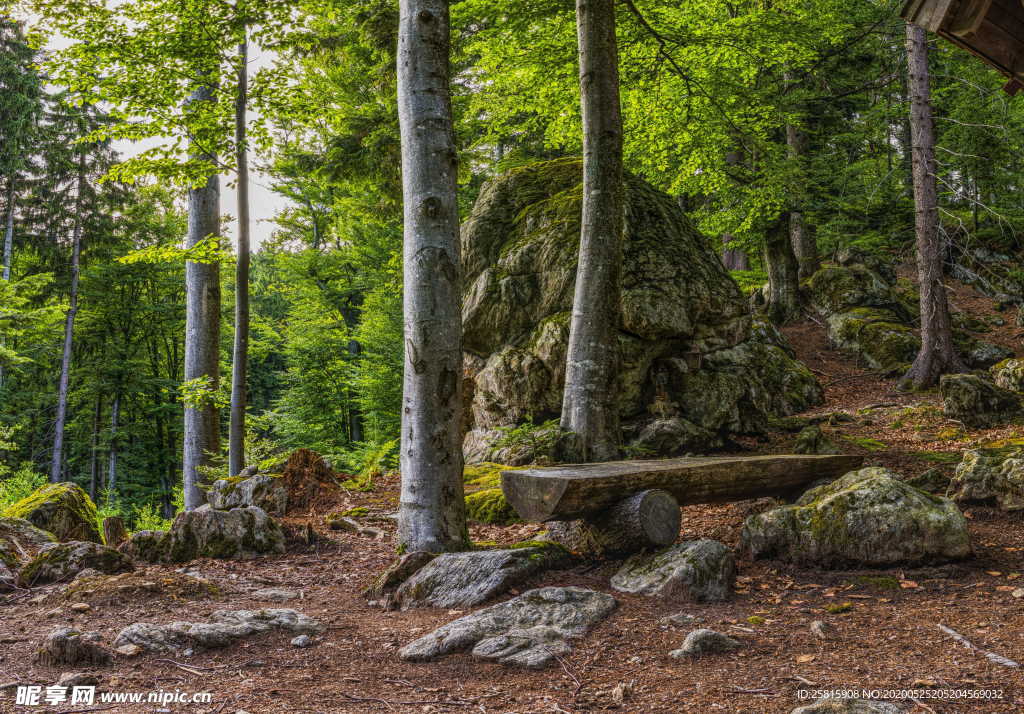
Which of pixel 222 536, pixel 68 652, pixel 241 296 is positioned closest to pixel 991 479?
pixel 68 652

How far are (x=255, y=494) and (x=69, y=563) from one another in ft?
10.4

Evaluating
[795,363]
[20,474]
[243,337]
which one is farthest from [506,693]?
[20,474]

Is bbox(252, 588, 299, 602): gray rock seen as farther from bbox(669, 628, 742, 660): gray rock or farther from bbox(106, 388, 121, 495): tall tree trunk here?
bbox(106, 388, 121, 495): tall tree trunk

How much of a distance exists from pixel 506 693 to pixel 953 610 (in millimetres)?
2691

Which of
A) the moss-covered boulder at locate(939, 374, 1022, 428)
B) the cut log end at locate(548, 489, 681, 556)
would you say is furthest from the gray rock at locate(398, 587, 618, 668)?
the moss-covered boulder at locate(939, 374, 1022, 428)

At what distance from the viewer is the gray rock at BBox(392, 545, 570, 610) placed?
403cm

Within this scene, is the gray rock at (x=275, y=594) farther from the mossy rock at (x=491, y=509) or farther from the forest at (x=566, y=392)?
the mossy rock at (x=491, y=509)

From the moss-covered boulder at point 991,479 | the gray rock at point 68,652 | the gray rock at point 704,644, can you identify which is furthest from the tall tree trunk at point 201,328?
the moss-covered boulder at point 991,479

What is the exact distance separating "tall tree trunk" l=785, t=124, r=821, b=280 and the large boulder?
29.6 feet

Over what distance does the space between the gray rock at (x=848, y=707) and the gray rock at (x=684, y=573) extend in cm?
163

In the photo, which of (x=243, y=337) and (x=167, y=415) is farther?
→ (x=167, y=415)

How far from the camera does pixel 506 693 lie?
2691 mm

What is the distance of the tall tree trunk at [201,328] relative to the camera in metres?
9.91

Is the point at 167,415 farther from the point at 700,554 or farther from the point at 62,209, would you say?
the point at 700,554
